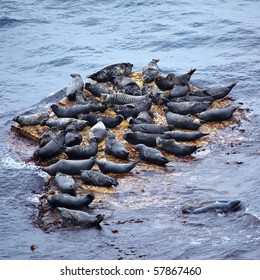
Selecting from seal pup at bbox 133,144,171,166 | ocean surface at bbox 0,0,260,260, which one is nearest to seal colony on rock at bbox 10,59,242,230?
seal pup at bbox 133,144,171,166

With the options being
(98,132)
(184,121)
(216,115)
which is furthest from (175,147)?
(216,115)

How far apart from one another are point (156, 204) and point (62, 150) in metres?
2.80

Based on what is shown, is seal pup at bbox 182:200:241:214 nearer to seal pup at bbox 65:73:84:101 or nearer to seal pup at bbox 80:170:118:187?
seal pup at bbox 80:170:118:187

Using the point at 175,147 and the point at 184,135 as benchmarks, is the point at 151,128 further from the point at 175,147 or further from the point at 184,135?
the point at 175,147

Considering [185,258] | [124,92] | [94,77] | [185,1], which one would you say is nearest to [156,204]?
[185,258]

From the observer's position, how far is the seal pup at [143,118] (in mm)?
13398

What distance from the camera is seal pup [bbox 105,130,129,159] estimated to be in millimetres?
12156

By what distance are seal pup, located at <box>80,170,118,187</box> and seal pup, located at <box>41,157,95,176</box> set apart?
0.26 m

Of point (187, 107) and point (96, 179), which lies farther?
point (187, 107)

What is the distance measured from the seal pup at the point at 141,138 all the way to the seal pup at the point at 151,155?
31cm

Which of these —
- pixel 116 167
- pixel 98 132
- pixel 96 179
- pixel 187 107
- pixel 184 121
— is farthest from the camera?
pixel 187 107

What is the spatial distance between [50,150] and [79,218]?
2.61 meters

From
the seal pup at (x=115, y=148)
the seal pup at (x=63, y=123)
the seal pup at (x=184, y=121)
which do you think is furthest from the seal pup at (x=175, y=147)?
the seal pup at (x=63, y=123)

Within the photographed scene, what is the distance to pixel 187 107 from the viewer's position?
546 inches
